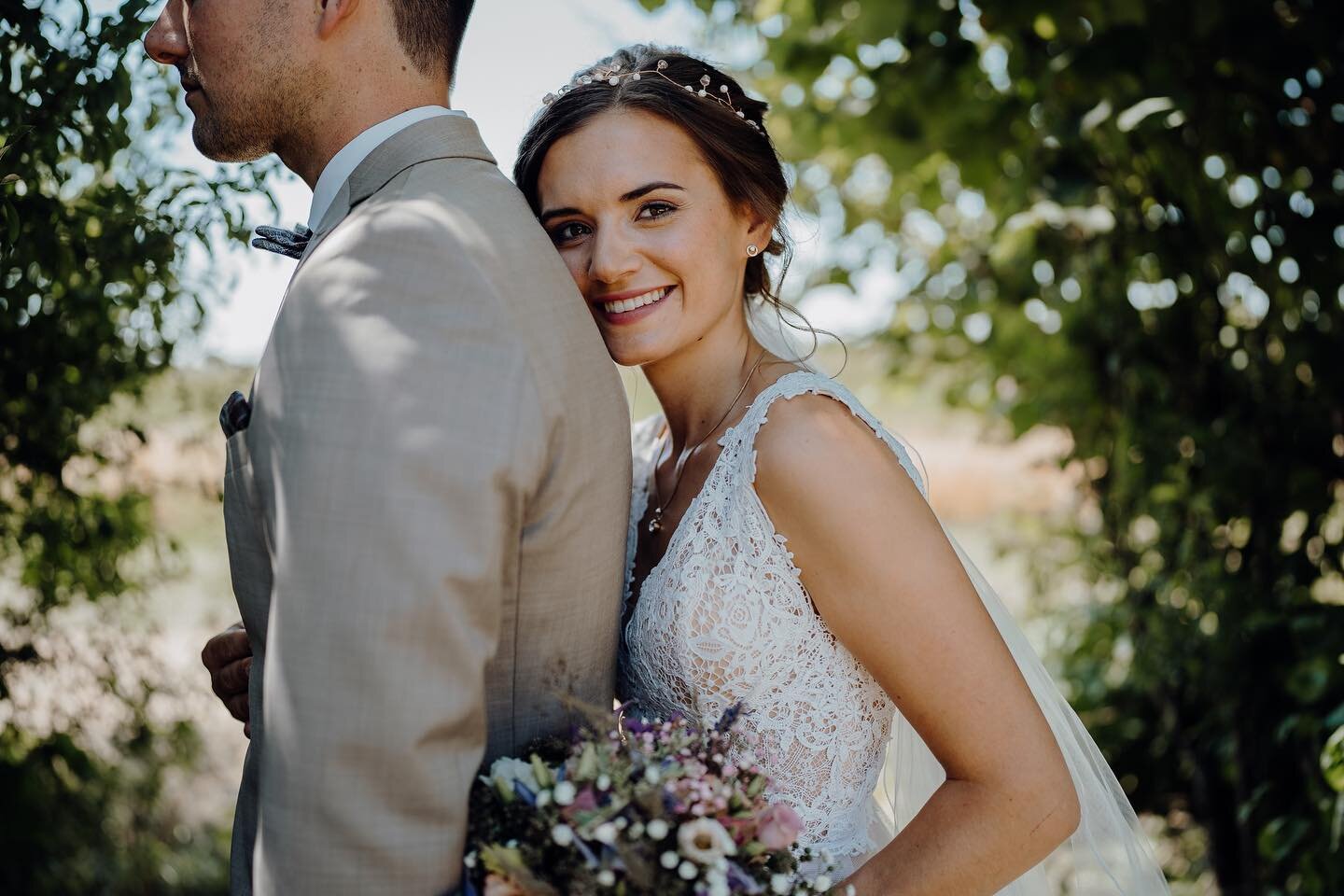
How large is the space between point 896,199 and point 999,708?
10.6 feet

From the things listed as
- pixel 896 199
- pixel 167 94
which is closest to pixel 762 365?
pixel 167 94

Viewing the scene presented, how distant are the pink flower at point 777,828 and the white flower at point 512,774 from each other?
0.31 meters

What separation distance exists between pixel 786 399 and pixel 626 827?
88 centimetres

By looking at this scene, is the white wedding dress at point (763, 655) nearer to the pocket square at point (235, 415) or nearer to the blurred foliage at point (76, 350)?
the pocket square at point (235, 415)

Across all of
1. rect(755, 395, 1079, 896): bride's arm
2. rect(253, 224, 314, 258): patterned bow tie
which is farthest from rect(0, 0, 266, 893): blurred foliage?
rect(755, 395, 1079, 896): bride's arm

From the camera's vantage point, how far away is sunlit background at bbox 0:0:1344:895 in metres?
2.27

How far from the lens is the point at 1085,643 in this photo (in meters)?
4.39

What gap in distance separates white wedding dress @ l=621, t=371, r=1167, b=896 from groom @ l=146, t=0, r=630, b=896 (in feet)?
0.90

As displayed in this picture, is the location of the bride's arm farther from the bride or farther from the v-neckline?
the v-neckline

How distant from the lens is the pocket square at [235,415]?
1485 mm

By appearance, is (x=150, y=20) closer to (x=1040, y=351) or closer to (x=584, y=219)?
(x=584, y=219)

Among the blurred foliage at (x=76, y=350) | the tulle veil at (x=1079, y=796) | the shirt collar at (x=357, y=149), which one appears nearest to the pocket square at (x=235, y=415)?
the shirt collar at (x=357, y=149)

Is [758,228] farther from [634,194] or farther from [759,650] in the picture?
[759,650]

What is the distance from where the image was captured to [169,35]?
1.77 metres
